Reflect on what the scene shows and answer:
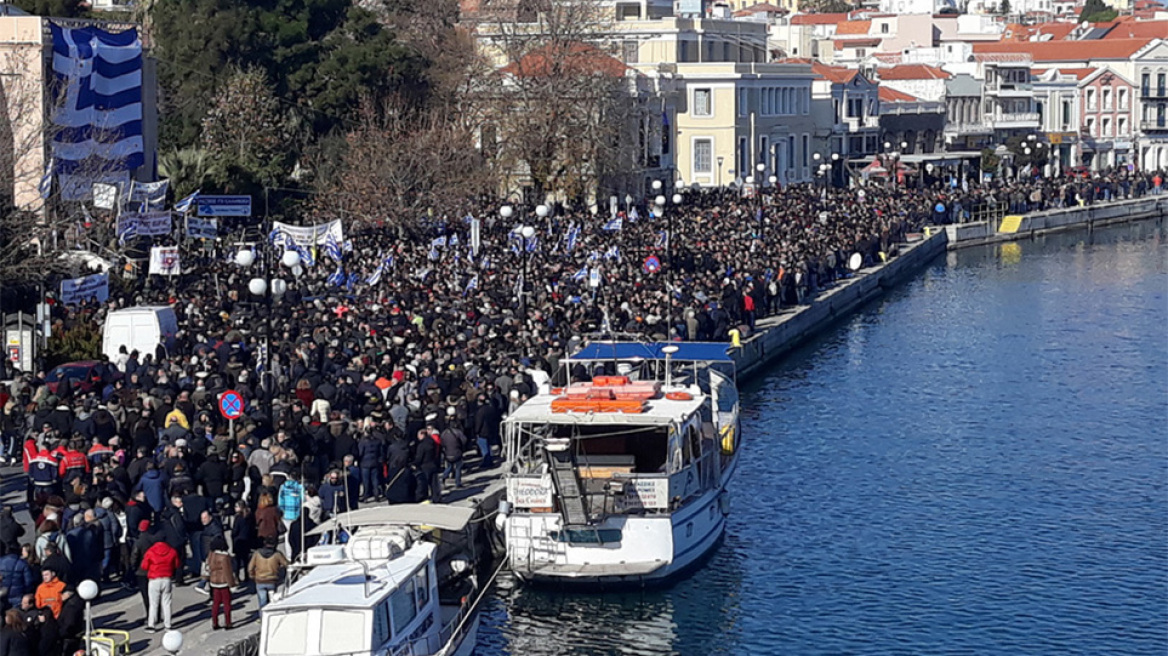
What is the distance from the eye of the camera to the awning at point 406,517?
2338 centimetres

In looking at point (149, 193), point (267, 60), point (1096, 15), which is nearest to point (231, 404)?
point (149, 193)

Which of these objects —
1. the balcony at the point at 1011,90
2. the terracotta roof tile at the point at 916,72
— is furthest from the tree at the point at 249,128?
the balcony at the point at 1011,90

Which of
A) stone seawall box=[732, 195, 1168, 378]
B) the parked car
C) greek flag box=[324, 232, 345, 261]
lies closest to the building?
greek flag box=[324, 232, 345, 261]

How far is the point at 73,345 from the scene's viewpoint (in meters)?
36.1

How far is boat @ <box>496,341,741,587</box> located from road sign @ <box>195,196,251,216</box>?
20.9m

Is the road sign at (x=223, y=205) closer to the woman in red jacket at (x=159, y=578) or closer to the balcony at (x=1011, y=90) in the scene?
the woman in red jacket at (x=159, y=578)

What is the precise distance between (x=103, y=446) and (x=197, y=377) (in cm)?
422

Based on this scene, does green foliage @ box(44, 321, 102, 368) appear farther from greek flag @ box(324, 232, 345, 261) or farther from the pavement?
the pavement

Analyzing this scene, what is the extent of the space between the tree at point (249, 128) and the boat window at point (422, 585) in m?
42.4

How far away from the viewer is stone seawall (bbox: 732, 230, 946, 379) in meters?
46.1

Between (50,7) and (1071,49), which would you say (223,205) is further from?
(1071,49)

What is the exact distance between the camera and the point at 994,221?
275 feet

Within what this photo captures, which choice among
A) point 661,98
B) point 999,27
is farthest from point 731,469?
point 999,27

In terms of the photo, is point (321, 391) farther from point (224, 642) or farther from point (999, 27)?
point (999, 27)
